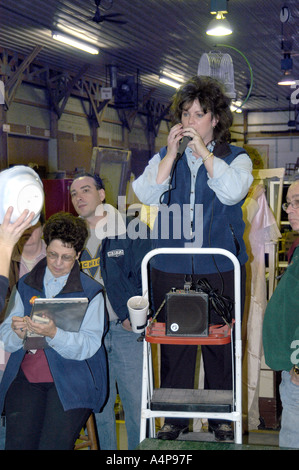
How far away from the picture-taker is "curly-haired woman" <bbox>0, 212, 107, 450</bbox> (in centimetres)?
231

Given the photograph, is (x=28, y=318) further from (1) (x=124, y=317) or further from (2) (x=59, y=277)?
(1) (x=124, y=317)

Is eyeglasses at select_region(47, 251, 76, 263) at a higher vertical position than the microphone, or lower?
lower

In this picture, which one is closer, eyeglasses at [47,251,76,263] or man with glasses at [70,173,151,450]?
eyeglasses at [47,251,76,263]

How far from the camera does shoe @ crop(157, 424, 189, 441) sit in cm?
220

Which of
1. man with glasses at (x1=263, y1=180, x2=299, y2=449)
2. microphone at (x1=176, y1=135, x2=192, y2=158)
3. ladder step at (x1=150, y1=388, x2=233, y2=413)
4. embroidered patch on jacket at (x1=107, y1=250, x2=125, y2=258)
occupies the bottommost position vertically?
ladder step at (x1=150, y1=388, x2=233, y2=413)

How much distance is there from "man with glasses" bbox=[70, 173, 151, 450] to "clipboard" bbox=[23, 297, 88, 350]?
471 millimetres

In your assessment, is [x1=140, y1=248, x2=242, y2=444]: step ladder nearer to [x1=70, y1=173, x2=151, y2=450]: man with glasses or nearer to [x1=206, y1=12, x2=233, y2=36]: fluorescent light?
[x1=70, y1=173, x2=151, y2=450]: man with glasses

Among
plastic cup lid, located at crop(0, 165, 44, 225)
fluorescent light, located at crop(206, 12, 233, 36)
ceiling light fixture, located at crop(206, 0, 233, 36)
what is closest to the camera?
plastic cup lid, located at crop(0, 165, 44, 225)

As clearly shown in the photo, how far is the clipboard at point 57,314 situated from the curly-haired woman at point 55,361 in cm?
3

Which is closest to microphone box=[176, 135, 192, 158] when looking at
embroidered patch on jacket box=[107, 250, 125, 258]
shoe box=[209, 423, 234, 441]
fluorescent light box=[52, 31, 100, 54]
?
embroidered patch on jacket box=[107, 250, 125, 258]

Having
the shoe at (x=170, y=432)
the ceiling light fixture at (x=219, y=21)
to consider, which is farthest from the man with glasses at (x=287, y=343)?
the ceiling light fixture at (x=219, y=21)

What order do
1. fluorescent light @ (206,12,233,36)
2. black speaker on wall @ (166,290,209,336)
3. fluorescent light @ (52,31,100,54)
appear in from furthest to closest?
fluorescent light @ (52,31,100,54) < fluorescent light @ (206,12,233,36) < black speaker on wall @ (166,290,209,336)

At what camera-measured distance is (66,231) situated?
2.59 m

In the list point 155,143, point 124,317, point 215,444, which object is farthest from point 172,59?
point 215,444
